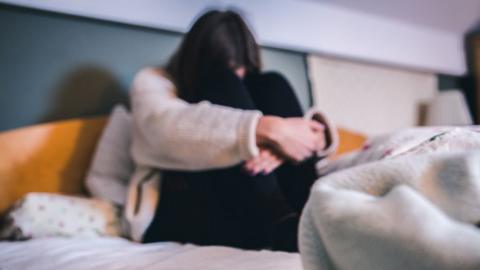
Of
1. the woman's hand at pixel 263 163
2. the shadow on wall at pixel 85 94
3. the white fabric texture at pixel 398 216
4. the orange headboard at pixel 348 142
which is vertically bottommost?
the orange headboard at pixel 348 142

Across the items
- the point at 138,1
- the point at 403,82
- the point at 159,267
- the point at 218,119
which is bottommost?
the point at 403,82

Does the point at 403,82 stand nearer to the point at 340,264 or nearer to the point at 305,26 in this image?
the point at 305,26

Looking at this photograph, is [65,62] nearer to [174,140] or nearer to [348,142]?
[174,140]

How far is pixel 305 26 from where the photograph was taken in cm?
204

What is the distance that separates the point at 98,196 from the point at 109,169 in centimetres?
8

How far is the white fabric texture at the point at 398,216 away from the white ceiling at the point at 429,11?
1992mm

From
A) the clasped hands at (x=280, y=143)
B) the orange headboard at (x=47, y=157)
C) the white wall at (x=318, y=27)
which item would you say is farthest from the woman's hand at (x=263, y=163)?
the white wall at (x=318, y=27)

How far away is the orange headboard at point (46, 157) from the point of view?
1132 millimetres

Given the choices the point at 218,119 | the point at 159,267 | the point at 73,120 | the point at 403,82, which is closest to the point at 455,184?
the point at 159,267

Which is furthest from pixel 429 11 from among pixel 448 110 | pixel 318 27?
pixel 318 27

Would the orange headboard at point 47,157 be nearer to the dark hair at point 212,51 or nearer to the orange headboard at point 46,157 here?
the orange headboard at point 46,157

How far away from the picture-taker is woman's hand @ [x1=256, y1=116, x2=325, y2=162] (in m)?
0.82

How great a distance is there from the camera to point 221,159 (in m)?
0.79

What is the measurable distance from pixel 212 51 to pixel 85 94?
1.89ft
